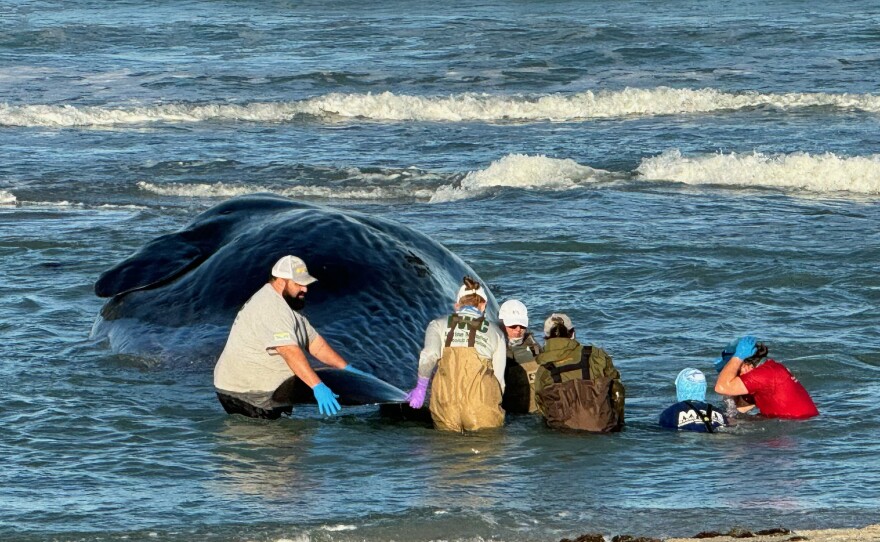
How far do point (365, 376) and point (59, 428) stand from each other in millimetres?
2220

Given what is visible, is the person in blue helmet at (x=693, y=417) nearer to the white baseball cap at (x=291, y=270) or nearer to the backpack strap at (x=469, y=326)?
the backpack strap at (x=469, y=326)

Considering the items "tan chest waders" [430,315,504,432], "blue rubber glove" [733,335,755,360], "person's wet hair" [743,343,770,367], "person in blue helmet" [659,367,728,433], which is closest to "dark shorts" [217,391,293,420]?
"tan chest waders" [430,315,504,432]

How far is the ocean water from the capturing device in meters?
8.85

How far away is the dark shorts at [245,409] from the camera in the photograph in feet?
33.9

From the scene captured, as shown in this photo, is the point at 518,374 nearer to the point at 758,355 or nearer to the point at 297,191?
the point at 758,355

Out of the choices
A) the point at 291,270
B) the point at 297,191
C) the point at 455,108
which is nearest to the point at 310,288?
the point at 291,270

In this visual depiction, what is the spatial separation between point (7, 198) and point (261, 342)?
12625 millimetres

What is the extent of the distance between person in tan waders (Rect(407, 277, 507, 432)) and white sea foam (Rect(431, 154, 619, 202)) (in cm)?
1202

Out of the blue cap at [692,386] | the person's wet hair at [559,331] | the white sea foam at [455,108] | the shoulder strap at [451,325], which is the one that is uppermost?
the white sea foam at [455,108]

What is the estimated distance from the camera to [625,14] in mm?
52719

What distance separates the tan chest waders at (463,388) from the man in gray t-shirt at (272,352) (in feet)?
2.00

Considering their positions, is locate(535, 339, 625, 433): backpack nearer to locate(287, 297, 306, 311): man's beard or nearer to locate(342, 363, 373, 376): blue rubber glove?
locate(342, 363, 373, 376): blue rubber glove

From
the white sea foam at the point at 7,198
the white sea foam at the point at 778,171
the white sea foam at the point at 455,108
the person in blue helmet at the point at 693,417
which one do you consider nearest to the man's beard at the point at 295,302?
the person in blue helmet at the point at 693,417

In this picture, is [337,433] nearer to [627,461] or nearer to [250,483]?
[250,483]
